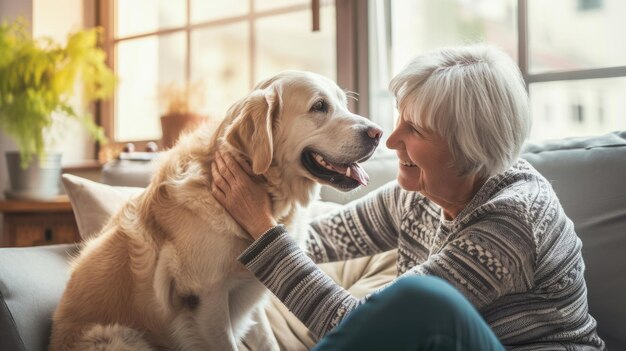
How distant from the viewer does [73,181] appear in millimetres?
1854

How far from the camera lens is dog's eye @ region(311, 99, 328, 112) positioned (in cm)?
144

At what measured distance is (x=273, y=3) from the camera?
319 cm

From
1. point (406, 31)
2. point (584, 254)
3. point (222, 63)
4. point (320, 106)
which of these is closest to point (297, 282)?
point (320, 106)

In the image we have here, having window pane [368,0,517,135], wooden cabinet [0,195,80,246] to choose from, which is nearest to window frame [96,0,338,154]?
window pane [368,0,517,135]

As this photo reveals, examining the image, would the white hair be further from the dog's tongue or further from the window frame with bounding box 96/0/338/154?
the window frame with bounding box 96/0/338/154

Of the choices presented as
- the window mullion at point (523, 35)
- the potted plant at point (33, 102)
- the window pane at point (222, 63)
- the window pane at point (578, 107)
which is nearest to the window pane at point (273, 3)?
the window pane at point (222, 63)

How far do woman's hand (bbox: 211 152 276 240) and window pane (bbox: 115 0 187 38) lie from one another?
246 cm

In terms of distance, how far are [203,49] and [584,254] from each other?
2.58 meters

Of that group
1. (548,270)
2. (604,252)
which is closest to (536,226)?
(548,270)

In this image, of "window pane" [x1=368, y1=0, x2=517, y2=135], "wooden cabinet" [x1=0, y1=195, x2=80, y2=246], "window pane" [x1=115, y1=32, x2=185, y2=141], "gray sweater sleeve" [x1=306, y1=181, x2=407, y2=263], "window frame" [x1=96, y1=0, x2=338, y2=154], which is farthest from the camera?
"window pane" [x1=115, y1=32, x2=185, y2=141]

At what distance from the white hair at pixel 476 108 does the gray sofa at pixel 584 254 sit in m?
0.42

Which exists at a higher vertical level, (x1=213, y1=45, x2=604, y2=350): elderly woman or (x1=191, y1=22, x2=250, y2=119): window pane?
(x1=191, y1=22, x2=250, y2=119): window pane

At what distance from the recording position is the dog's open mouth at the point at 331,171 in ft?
4.63

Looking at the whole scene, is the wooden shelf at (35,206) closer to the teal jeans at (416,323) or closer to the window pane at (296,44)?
the window pane at (296,44)
